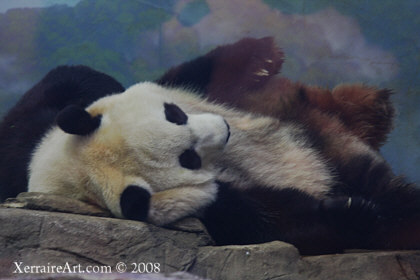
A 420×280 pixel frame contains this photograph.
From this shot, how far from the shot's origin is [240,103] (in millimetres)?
3100

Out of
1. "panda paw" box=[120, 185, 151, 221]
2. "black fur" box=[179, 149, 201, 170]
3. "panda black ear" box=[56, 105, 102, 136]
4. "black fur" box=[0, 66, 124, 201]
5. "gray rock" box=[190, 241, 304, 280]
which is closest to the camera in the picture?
"gray rock" box=[190, 241, 304, 280]

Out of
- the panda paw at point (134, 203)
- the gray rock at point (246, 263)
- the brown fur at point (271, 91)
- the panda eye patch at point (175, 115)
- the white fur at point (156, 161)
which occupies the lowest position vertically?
the gray rock at point (246, 263)

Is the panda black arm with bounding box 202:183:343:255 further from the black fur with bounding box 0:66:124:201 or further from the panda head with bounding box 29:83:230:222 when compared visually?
the black fur with bounding box 0:66:124:201

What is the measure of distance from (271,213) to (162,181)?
561 mm

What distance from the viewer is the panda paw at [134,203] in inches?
93.2

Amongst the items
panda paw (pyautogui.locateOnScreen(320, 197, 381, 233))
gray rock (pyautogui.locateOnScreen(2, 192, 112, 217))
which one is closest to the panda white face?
gray rock (pyautogui.locateOnScreen(2, 192, 112, 217))

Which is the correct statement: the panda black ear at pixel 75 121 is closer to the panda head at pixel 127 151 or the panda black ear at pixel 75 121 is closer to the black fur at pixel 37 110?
the panda head at pixel 127 151

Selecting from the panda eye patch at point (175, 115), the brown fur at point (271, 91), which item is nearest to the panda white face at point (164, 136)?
the panda eye patch at point (175, 115)

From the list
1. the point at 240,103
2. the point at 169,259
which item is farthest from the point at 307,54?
the point at 169,259

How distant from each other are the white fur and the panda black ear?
56 millimetres

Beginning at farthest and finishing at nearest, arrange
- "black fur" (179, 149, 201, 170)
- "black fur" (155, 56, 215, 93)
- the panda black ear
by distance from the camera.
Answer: "black fur" (155, 56, 215, 93) → "black fur" (179, 149, 201, 170) → the panda black ear

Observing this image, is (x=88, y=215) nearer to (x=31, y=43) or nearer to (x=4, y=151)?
(x=4, y=151)

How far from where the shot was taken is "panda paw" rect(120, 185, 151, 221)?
237 cm

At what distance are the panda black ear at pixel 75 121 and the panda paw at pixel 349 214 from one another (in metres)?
1.20
